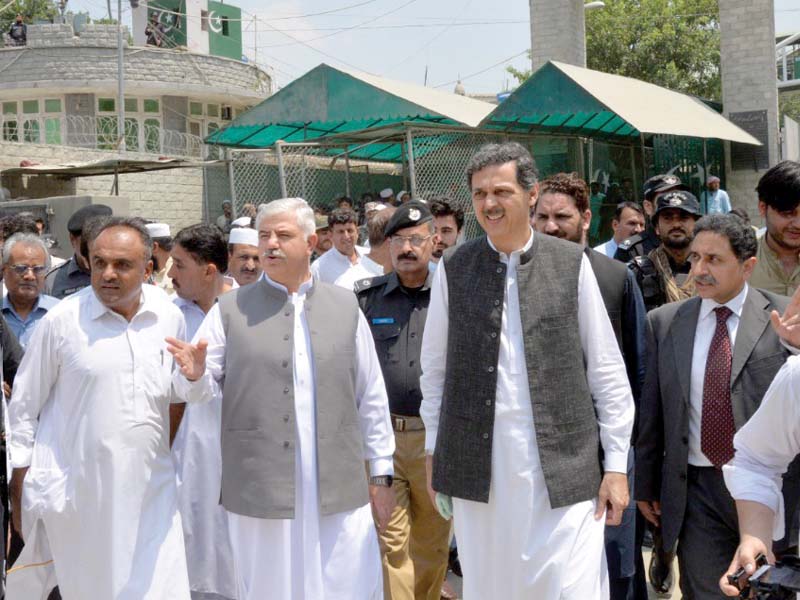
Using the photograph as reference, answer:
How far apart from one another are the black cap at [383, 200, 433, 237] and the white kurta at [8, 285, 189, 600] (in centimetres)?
165

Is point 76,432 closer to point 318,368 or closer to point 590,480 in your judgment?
point 318,368

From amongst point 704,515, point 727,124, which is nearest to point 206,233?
point 704,515

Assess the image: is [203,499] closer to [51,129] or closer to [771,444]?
[771,444]

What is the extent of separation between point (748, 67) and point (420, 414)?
17.5m

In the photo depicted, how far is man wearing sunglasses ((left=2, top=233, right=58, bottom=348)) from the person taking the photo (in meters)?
5.76

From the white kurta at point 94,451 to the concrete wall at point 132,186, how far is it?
14.7 m

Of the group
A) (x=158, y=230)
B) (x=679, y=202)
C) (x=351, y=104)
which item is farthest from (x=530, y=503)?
(x=351, y=104)

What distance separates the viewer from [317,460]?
166 inches

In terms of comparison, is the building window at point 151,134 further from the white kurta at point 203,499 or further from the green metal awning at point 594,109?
the white kurta at point 203,499

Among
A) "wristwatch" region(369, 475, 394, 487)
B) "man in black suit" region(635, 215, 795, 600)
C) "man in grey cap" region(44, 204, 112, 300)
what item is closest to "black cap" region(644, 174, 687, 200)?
"man in black suit" region(635, 215, 795, 600)

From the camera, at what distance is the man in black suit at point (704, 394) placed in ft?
13.2

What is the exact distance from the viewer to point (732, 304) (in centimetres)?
420

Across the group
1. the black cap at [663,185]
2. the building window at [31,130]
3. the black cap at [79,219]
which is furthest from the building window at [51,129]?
the black cap at [663,185]

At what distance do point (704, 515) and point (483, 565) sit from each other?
99 cm
